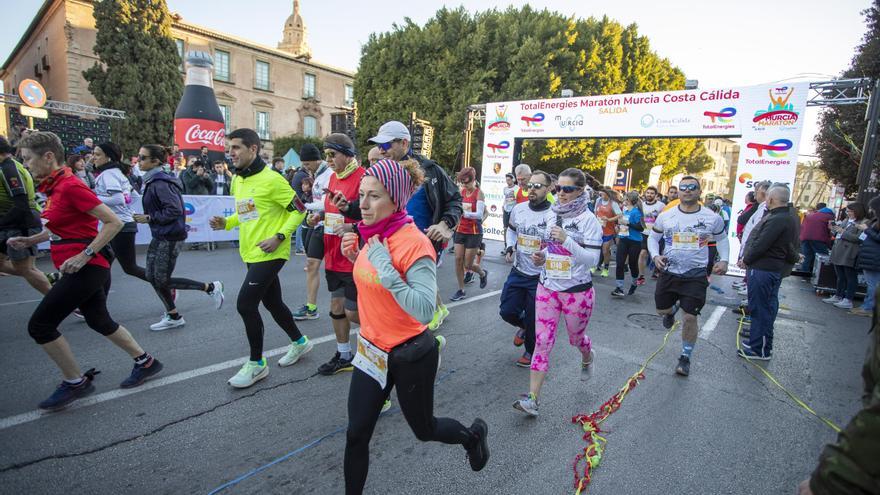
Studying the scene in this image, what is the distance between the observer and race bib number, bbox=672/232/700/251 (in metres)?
4.42

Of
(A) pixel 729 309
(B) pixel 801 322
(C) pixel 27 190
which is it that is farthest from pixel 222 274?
(B) pixel 801 322

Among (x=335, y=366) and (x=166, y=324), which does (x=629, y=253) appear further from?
(x=166, y=324)

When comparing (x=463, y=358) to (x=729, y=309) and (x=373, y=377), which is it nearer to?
(x=373, y=377)

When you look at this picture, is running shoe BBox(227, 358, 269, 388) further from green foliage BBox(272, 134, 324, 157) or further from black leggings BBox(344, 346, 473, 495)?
green foliage BBox(272, 134, 324, 157)

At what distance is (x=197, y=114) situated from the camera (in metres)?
18.8

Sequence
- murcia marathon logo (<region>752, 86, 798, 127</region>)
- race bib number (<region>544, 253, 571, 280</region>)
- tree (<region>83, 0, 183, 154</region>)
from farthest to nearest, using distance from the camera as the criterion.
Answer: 1. tree (<region>83, 0, 183, 154</region>)
2. murcia marathon logo (<region>752, 86, 798, 127</region>)
3. race bib number (<region>544, 253, 571, 280</region>)

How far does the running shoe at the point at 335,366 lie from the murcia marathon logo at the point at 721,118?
12424 millimetres

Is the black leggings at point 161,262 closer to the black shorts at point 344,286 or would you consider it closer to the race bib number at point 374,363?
the black shorts at point 344,286

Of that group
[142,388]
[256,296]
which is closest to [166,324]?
[142,388]

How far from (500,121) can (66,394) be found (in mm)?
15195

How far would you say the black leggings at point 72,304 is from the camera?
3.13 m

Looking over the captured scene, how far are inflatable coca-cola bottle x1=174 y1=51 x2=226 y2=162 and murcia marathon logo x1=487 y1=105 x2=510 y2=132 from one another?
1142 centimetres

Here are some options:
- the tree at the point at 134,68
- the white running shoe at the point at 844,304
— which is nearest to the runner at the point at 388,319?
the white running shoe at the point at 844,304

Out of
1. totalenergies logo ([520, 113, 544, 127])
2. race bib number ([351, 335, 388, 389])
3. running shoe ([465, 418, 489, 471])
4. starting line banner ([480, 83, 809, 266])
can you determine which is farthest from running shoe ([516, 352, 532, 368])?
totalenergies logo ([520, 113, 544, 127])
